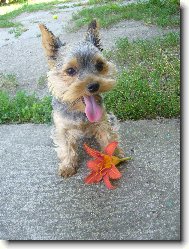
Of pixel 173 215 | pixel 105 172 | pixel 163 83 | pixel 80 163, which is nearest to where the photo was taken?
pixel 173 215

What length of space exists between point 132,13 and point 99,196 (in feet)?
8.82

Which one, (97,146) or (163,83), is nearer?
(97,146)

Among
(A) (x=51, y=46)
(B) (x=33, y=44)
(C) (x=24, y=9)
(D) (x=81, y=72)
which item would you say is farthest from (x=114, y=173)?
(B) (x=33, y=44)

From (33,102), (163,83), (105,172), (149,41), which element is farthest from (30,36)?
(105,172)

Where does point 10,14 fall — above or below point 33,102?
above

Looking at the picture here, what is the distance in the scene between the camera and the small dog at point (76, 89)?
329 cm

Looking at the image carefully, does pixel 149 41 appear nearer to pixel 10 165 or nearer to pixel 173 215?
pixel 10 165

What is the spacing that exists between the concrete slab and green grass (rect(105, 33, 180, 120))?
0.21 m

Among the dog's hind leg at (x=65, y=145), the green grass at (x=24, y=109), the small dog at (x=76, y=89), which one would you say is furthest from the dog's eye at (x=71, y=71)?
the green grass at (x=24, y=109)

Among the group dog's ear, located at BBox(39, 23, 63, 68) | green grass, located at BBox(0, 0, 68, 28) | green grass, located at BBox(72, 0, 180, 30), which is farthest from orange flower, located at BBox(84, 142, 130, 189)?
green grass, located at BBox(0, 0, 68, 28)

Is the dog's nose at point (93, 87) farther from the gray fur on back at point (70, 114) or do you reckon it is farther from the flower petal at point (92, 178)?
the flower petal at point (92, 178)

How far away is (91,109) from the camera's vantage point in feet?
11.1

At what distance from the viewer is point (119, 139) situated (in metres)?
4.00

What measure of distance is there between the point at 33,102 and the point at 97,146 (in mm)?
1267
